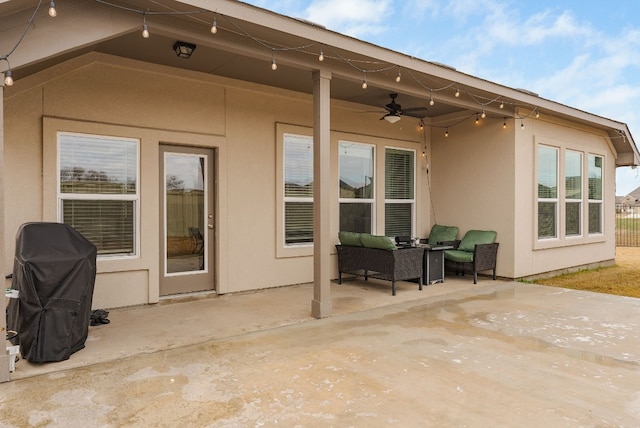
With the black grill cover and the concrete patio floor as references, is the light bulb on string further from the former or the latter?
the concrete patio floor

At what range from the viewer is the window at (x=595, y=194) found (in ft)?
29.9

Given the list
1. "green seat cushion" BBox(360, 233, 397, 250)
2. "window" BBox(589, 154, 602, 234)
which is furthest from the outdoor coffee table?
"window" BBox(589, 154, 602, 234)

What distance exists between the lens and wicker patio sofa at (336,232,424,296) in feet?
19.5

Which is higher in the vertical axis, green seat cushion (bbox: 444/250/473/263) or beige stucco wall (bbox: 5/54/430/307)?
beige stucco wall (bbox: 5/54/430/307)

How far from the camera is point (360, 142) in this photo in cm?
739

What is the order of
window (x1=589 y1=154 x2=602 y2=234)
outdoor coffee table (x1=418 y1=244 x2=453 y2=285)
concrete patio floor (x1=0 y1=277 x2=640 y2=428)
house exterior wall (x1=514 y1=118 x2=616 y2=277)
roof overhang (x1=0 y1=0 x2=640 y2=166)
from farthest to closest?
window (x1=589 y1=154 x2=602 y2=234)
house exterior wall (x1=514 y1=118 x2=616 y2=277)
outdoor coffee table (x1=418 y1=244 x2=453 y2=285)
roof overhang (x1=0 y1=0 x2=640 y2=166)
concrete patio floor (x1=0 y1=277 x2=640 y2=428)

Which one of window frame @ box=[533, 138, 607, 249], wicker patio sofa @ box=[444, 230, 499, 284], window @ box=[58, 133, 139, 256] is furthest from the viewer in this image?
window frame @ box=[533, 138, 607, 249]

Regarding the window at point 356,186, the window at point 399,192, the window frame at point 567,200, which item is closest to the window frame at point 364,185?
the window at point 356,186

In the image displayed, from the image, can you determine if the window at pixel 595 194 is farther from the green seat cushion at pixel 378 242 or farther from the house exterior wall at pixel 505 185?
the green seat cushion at pixel 378 242

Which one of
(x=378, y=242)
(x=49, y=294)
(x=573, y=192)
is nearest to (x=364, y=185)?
(x=378, y=242)

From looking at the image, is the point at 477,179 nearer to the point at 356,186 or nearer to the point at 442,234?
the point at 442,234

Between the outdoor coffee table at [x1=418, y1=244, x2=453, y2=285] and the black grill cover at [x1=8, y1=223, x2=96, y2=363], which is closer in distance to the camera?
the black grill cover at [x1=8, y1=223, x2=96, y2=363]

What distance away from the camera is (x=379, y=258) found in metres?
6.11

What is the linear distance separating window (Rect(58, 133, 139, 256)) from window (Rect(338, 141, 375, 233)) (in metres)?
3.29
